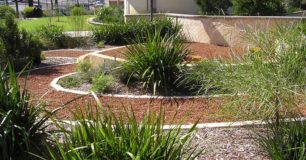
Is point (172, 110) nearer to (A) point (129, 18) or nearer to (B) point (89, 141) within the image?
(B) point (89, 141)

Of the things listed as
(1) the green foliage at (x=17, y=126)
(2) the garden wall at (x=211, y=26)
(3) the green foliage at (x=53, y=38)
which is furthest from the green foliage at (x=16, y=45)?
(1) the green foliage at (x=17, y=126)

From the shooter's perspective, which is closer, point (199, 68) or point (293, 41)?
point (293, 41)

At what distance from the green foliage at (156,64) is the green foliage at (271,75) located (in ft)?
8.17

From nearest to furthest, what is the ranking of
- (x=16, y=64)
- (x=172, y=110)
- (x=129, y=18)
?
(x=172, y=110) < (x=16, y=64) < (x=129, y=18)

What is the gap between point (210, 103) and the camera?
7.04 meters

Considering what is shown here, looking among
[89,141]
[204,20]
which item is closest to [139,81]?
[89,141]

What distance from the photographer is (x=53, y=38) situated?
17.2 metres

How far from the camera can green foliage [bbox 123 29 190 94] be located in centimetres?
785

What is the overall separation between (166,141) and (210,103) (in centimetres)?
336

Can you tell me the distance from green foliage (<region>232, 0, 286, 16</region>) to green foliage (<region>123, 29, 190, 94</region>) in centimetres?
795

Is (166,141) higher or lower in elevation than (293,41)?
lower

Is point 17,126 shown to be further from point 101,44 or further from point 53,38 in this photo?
point 53,38

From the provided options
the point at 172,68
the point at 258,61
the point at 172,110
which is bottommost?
the point at 172,110

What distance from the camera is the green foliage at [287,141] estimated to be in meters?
4.47
